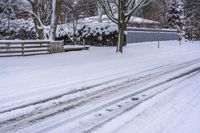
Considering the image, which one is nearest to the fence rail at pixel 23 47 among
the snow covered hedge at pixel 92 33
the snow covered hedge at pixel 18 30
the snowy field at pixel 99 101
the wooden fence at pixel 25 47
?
the wooden fence at pixel 25 47

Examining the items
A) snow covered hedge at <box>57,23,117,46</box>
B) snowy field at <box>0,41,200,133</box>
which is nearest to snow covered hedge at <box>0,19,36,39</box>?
snow covered hedge at <box>57,23,117,46</box>

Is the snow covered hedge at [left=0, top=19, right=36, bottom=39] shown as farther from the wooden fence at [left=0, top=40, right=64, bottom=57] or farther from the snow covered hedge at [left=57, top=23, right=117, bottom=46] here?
the wooden fence at [left=0, top=40, right=64, bottom=57]

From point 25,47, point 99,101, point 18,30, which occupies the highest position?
point 18,30

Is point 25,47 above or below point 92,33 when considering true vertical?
below

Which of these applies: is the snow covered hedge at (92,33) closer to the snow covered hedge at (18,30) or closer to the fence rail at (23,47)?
the snow covered hedge at (18,30)

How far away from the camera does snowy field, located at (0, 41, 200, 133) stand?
23.9 feet

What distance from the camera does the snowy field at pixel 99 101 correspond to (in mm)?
7281

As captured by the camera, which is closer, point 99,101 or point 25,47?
point 99,101

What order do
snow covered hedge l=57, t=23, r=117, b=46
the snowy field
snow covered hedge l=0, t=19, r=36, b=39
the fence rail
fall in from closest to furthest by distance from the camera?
the snowy field → the fence rail → snow covered hedge l=57, t=23, r=117, b=46 → snow covered hedge l=0, t=19, r=36, b=39

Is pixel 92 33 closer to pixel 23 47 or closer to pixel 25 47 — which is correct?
pixel 25 47

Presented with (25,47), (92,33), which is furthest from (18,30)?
(25,47)

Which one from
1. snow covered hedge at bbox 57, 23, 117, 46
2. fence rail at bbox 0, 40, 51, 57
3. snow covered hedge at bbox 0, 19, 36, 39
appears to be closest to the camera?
fence rail at bbox 0, 40, 51, 57

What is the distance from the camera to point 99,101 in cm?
959

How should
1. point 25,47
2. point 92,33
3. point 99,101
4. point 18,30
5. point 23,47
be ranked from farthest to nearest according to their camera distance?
point 18,30 → point 92,33 → point 25,47 → point 23,47 → point 99,101
